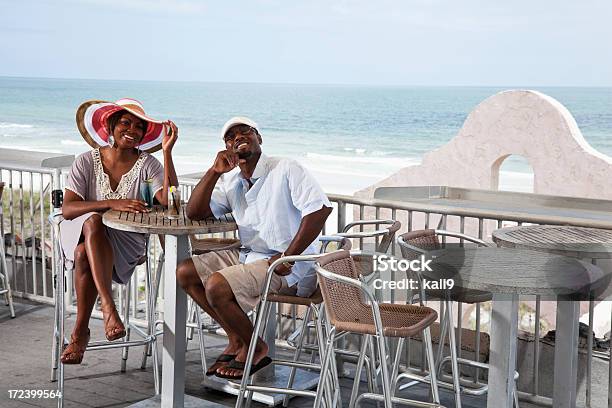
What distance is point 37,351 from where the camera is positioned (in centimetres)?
562

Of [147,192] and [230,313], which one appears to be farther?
[147,192]

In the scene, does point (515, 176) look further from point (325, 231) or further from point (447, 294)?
point (447, 294)

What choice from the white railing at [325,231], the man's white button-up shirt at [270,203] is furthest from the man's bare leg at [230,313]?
the white railing at [325,231]

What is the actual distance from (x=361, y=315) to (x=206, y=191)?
120 cm

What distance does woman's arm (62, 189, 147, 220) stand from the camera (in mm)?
4590

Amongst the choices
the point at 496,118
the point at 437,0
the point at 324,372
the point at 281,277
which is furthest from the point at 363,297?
the point at 437,0

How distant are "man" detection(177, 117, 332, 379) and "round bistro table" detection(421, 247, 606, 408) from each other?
0.89 metres

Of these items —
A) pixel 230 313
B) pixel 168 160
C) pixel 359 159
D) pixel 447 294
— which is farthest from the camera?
pixel 359 159

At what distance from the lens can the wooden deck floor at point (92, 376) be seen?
4.78 m

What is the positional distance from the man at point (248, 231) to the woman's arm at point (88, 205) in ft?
0.89

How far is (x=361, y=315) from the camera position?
12.2 ft

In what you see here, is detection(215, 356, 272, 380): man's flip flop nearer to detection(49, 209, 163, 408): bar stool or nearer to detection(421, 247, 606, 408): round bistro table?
detection(49, 209, 163, 408): bar stool

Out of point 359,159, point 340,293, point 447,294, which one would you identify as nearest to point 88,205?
point 340,293

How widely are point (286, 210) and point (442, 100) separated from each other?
122 ft
